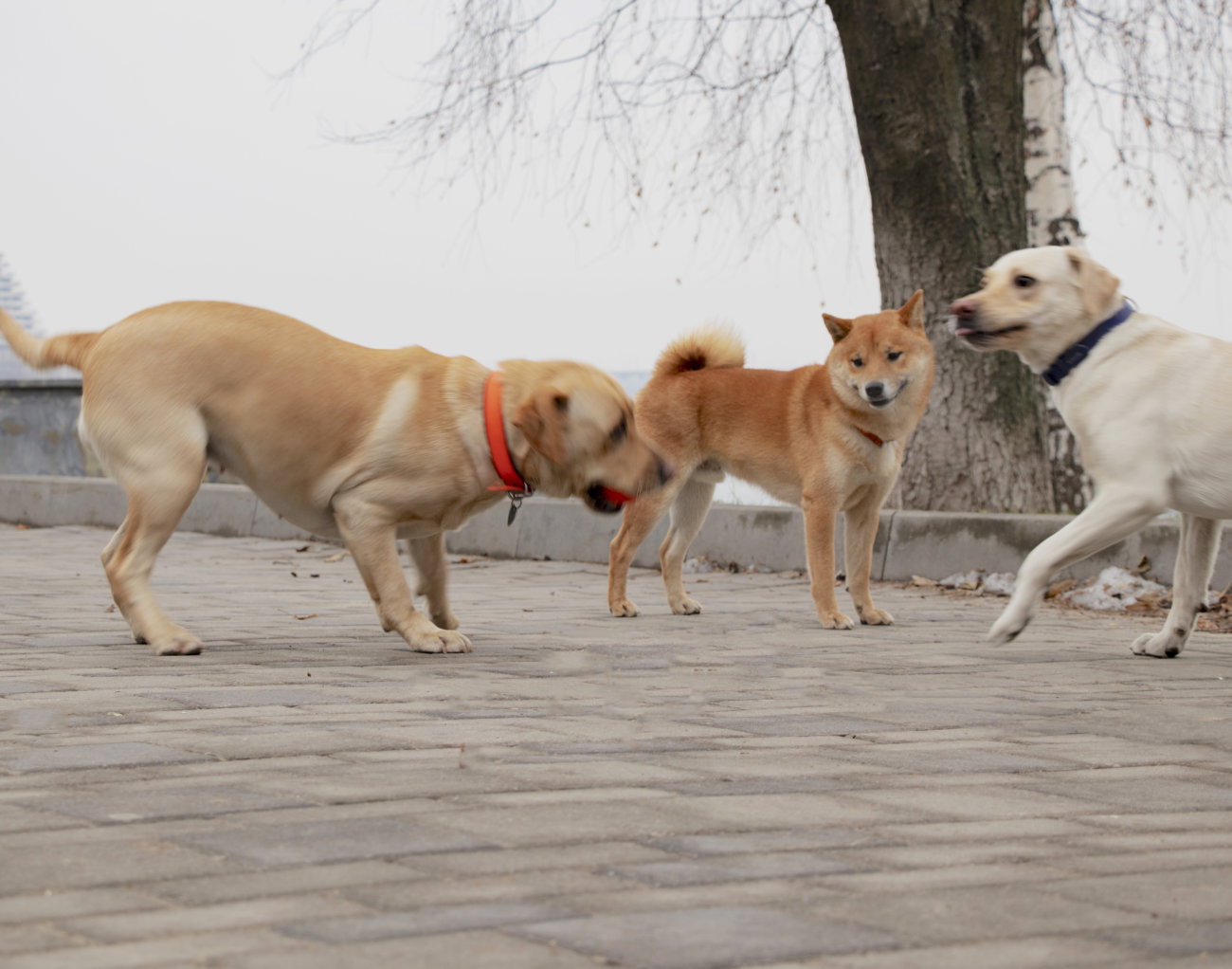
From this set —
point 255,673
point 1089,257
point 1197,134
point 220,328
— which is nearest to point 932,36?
point 1197,134

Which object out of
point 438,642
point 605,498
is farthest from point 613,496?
point 438,642

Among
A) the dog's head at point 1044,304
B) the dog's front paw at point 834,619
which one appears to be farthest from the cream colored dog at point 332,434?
the dog's front paw at point 834,619

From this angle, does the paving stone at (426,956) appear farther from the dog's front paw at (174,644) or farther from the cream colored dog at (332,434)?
the dog's front paw at (174,644)

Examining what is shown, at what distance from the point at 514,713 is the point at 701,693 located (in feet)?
2.53

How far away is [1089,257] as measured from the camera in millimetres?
5754

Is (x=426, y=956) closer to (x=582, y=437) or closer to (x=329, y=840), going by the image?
(x=329, y=840)

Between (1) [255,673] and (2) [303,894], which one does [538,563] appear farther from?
(2) [303,894]

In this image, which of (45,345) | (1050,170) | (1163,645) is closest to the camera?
(45,345)

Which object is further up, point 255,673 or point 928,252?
point 928,252

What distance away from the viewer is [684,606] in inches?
295

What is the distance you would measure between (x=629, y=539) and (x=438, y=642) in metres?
2.34

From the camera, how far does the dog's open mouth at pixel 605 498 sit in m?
5.37

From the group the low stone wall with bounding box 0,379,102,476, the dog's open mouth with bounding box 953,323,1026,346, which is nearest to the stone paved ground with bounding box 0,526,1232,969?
the dog's open mouth with bounding box 953,323,1026,346

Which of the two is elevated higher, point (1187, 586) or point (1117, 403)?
point (1117, 403)
